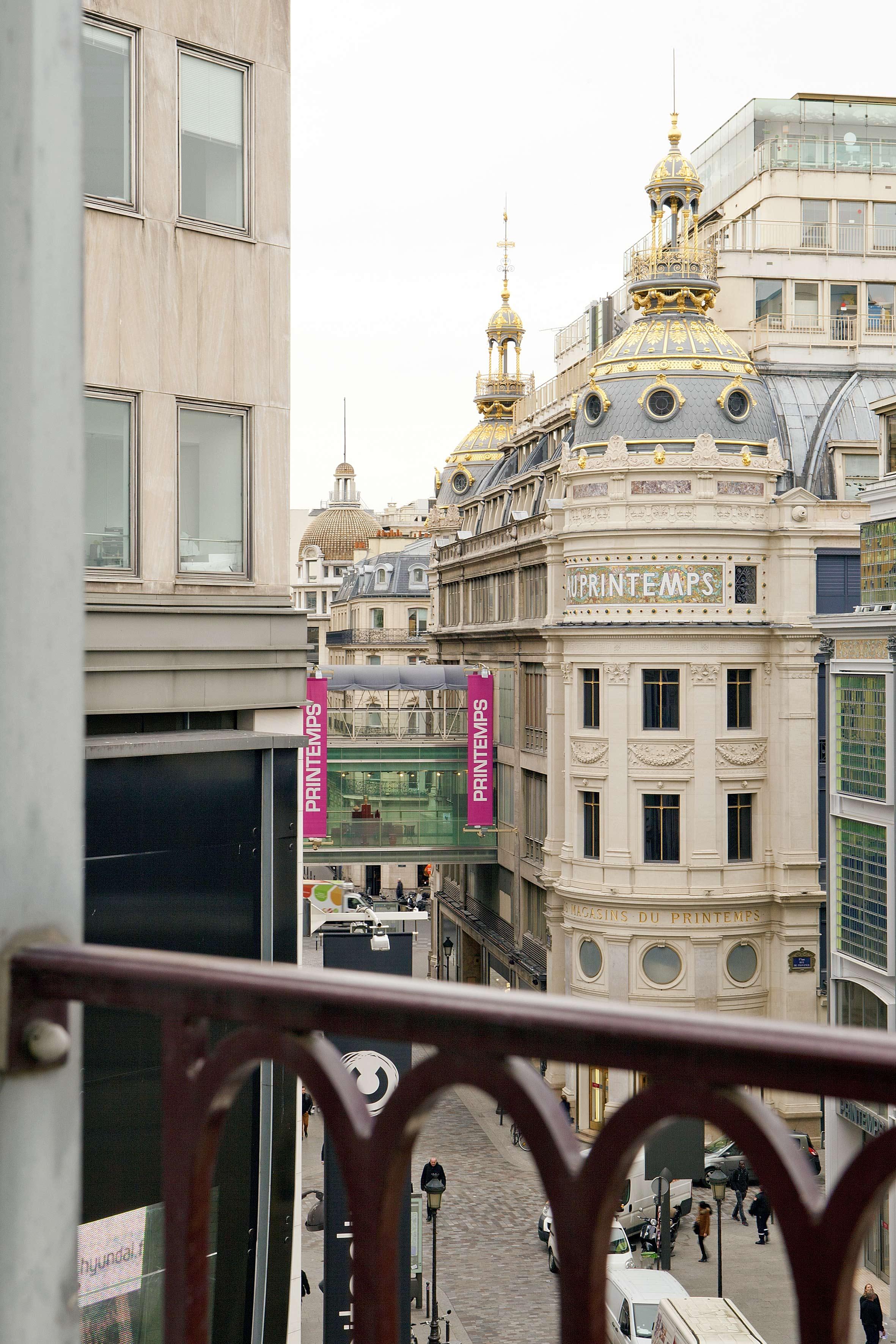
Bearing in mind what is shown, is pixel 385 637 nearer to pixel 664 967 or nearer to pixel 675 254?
pixel 675 254

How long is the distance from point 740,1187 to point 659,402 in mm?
21457

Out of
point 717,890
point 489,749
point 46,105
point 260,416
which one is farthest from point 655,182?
point 46,105

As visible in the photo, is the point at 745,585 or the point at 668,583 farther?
the point at 745,585

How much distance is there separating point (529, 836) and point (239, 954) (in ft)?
119

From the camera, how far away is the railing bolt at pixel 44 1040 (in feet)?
9.34

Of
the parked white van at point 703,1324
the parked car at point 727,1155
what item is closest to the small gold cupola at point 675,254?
the parked car at point 727,1155

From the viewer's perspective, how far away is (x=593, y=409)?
45094mm

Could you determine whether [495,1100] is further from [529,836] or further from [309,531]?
[309,531]

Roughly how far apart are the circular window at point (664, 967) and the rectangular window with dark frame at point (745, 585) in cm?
989

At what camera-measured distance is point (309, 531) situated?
18288 cm

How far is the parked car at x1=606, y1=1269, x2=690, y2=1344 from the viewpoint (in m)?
26.3

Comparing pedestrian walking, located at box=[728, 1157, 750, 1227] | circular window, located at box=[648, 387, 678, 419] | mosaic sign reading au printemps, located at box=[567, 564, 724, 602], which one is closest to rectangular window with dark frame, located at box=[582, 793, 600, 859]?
mosaic sign reading au printemps, located at box=[567, 564, 724, 602]

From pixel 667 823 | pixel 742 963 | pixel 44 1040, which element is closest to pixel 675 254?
pixel 667 823

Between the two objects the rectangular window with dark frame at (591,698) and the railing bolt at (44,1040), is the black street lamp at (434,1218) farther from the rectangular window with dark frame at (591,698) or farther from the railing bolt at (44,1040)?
the railing bolt at (44,1040)
